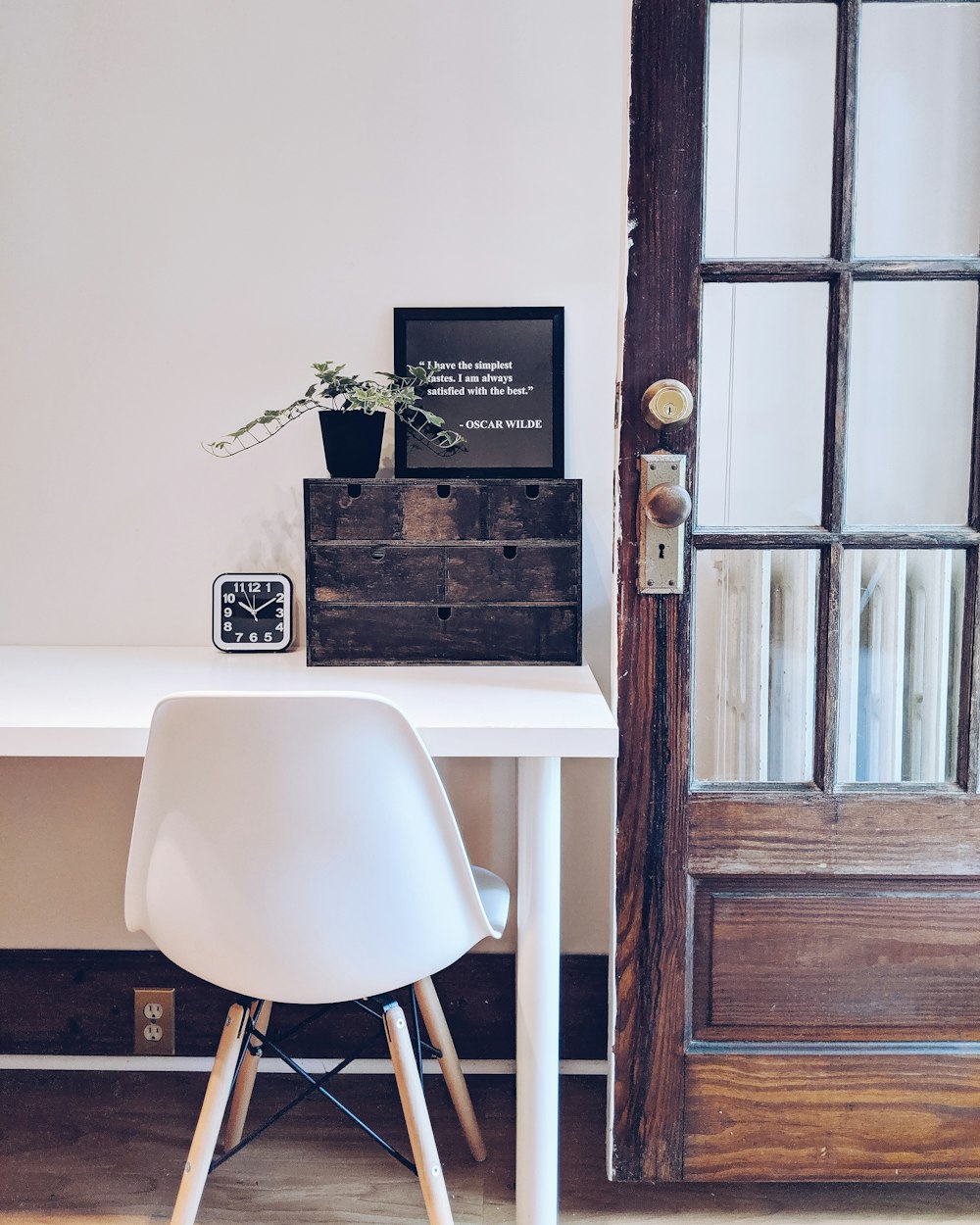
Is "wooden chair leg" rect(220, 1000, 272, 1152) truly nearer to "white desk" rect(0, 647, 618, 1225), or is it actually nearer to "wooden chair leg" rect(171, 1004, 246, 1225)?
"wooden chair leg" rect(171, 1004, 246, 1225)

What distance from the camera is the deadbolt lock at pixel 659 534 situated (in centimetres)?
136

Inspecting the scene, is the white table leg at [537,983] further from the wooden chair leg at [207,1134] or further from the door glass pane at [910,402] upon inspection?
the door glass pane at [910,402]

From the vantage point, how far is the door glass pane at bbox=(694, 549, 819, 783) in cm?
140

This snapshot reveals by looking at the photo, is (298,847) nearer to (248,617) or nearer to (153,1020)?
(248,617)

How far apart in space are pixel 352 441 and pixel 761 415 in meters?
0.64

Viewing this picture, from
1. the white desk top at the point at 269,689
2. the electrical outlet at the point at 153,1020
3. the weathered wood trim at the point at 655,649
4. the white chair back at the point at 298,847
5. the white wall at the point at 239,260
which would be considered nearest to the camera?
the white chair back at the point at 298,847

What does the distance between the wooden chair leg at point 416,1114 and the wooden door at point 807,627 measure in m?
0.34

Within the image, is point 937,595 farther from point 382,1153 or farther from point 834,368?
point 382,1153

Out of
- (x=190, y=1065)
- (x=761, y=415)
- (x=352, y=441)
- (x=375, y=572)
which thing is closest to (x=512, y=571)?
(x=375, y=572)

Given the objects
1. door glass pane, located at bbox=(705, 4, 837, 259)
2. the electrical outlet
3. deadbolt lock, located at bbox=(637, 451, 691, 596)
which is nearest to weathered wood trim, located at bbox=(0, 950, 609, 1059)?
the electrical outlet

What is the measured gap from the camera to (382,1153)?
1563 millimetres

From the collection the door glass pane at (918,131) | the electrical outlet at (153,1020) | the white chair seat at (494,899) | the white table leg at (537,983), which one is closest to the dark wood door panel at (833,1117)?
the white table leg at (537,983)

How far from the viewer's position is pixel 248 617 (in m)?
1.64

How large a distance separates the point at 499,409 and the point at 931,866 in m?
1.01
